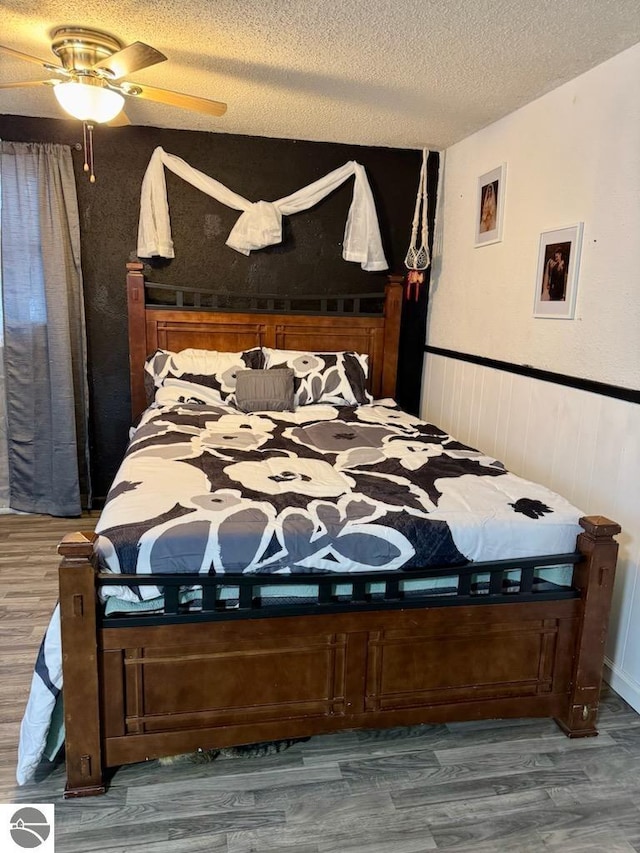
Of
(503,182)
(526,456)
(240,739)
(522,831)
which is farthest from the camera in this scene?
(503,182)

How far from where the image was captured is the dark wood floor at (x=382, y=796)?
164 cm

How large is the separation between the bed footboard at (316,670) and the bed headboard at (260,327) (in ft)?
7.60

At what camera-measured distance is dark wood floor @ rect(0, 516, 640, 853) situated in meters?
1.64

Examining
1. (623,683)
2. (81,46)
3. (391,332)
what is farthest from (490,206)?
(623,683)

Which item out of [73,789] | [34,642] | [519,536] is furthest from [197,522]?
[34,642]

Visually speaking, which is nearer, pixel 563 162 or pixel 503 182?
pixel 563 162

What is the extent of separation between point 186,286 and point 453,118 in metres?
1.80

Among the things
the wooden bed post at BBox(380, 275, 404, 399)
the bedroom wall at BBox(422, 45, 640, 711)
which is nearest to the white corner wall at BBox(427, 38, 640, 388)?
the bedroom wall at BBox(422, 45, 640, 711)

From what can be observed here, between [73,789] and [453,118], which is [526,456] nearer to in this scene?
[453,118]

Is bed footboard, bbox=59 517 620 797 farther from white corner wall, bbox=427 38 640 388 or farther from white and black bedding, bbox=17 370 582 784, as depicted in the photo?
white corner wall, bbox=427 38 640 388

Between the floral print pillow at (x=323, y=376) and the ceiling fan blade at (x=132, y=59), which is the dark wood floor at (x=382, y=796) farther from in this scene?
the ceiling fan blade at (x=132, y=59)

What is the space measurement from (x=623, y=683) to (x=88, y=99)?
291cm

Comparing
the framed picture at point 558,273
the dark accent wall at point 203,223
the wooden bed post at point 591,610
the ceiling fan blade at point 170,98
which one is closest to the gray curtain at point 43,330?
the dark accent wall at point 203,223

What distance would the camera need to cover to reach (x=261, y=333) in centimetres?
394
